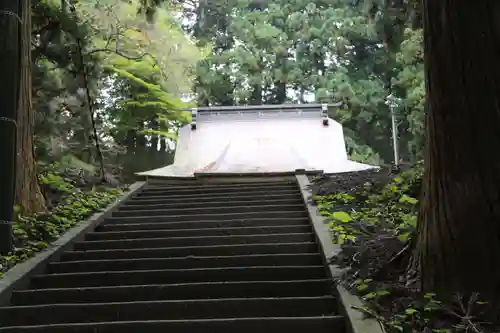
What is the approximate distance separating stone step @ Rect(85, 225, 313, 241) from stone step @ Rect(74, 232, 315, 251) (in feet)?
0.93

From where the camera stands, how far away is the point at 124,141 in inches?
710

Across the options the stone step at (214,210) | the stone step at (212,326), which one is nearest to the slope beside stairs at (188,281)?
the stone step at (212,326)

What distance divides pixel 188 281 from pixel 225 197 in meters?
3.34

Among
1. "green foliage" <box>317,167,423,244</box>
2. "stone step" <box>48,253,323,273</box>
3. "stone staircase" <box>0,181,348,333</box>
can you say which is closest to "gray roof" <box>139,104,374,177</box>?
"green foliage" <box>317,167,423,244</box>

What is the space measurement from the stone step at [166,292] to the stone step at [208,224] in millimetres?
1977

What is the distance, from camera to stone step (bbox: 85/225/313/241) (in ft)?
20.0

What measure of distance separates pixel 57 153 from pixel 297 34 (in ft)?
43.7

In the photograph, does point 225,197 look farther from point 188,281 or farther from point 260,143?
point 260,143

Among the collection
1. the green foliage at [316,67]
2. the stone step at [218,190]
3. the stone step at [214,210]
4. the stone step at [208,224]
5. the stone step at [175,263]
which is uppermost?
the green foliage at [316,67]

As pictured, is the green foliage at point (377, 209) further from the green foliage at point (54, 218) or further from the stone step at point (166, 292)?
the green foliage at point (54, 218)

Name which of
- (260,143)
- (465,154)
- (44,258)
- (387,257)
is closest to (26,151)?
(44,258)

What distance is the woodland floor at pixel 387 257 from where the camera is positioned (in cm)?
302

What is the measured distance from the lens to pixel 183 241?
19.1ft

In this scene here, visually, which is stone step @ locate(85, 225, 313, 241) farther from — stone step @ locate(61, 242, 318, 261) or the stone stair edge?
stone step @ locate(61, 242, 318, 261)
